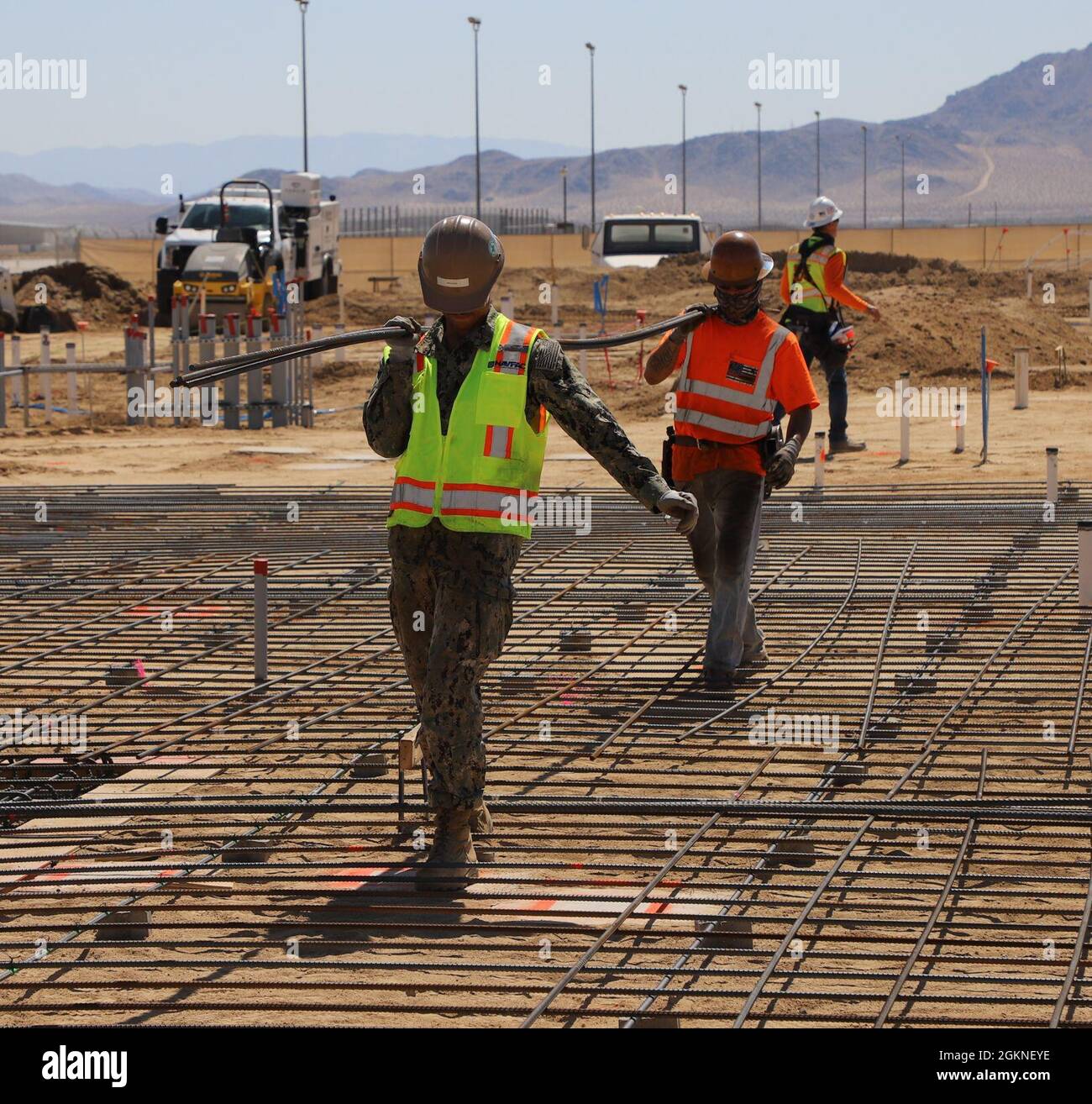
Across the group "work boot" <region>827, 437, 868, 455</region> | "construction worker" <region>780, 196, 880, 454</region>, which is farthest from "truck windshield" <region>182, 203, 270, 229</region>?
"construction worker" <region>780, 196, 880, 454</region>

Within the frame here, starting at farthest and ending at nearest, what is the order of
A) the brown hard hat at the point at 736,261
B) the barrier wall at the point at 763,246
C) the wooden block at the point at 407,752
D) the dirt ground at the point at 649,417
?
the barrier wall at the point at 763,246
the dirt ground at the point at 649,417
the brown hard hat at the point at 736,261
the wooden block at the point at 407,752

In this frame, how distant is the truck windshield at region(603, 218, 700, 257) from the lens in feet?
117

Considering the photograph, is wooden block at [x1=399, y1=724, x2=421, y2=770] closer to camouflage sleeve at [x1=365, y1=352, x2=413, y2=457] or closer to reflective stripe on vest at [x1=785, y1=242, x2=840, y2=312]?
camouflage sleeve at [x1=365, y1=352, x2=413, y2=457]

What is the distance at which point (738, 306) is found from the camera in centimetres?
705

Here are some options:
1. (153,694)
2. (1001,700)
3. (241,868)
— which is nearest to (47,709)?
(153,694)

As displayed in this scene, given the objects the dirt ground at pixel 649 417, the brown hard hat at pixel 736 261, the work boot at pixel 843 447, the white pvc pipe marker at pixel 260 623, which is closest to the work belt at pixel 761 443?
the brown hard hat at pixel 736 261

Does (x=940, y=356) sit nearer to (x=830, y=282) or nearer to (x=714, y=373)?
(x=830, y=282)

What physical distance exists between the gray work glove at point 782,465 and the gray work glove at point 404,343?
2504 mm

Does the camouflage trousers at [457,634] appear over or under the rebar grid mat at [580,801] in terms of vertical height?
over

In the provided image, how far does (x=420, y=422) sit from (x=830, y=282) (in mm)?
8947

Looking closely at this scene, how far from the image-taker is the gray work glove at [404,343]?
187 inches

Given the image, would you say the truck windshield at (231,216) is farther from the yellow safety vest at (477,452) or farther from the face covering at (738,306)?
the yellow safety vest at (477,452)

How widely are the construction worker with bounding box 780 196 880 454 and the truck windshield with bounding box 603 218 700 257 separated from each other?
21.8m
